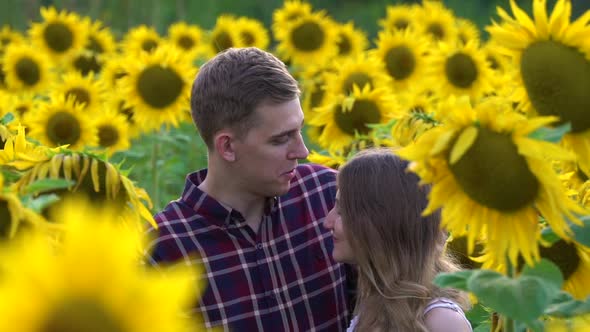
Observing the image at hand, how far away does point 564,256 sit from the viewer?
146 centimetres

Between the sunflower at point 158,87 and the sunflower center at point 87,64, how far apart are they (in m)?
1.24

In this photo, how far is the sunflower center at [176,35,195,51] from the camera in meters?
5.76

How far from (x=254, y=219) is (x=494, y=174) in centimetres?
115

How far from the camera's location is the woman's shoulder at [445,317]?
1.81 m

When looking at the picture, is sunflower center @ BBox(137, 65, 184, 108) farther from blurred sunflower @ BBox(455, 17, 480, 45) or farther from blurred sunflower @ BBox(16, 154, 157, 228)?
blurred sunflower @ BBox(16, 154, 157, 228)

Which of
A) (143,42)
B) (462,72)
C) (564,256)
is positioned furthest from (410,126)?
(143,42)

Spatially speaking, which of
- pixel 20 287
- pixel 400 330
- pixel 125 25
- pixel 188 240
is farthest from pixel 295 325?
pixel 125 25

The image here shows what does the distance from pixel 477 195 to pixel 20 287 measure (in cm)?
76

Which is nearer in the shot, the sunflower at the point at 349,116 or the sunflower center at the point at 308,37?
the sunflower at the point at 349,116

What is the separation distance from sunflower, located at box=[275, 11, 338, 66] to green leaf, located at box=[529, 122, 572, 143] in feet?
14.0

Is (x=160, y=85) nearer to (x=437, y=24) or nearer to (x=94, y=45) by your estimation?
(x=94, y=45)

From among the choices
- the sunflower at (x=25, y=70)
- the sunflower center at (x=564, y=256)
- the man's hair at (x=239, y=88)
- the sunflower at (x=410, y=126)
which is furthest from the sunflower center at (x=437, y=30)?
the sunflower center at (x=564, y=256)

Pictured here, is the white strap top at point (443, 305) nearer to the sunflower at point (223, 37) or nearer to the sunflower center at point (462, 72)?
the sunflower center at point (462, 72)

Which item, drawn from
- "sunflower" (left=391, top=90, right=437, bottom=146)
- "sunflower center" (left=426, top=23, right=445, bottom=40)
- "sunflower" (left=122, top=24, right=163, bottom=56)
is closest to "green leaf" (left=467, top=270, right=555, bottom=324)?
"sunflower" (left=391, top=90, right=437, bottom=146)
